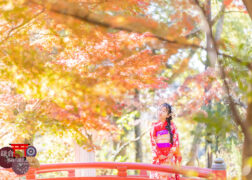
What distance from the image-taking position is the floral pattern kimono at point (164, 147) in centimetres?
569

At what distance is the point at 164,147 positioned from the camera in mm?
5703

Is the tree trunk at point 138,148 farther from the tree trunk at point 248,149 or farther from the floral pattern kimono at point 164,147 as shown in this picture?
the tree trunk at point 248,149

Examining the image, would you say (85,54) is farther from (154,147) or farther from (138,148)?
(138,148)

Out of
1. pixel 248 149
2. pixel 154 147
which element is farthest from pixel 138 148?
pixel 248 149

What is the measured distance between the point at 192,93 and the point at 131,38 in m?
3.40

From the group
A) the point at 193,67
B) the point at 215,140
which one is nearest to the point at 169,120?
the point at 215,140

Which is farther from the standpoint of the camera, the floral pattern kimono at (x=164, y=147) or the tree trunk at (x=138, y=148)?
the tree trunk at (x=138, y=148)

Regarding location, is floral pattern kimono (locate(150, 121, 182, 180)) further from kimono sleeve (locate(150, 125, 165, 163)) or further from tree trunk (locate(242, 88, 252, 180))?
tree trunk (locate(242, 88, 252, 180))

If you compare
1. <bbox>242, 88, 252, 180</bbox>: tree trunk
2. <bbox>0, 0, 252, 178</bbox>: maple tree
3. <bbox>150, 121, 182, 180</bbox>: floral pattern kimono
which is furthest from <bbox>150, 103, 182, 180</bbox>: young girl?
<bbox>242, 88, 252, 180</bbox>: tree trunk

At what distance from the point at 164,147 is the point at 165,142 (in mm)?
73

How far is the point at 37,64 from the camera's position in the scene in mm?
3348

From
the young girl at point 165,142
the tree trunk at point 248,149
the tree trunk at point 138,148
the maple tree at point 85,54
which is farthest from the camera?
the tree trunk at point 138,148

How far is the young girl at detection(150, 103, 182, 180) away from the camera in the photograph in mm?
5688

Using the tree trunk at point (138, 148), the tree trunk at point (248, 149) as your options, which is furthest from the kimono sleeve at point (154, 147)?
the tree trunk at point (138, 148)
